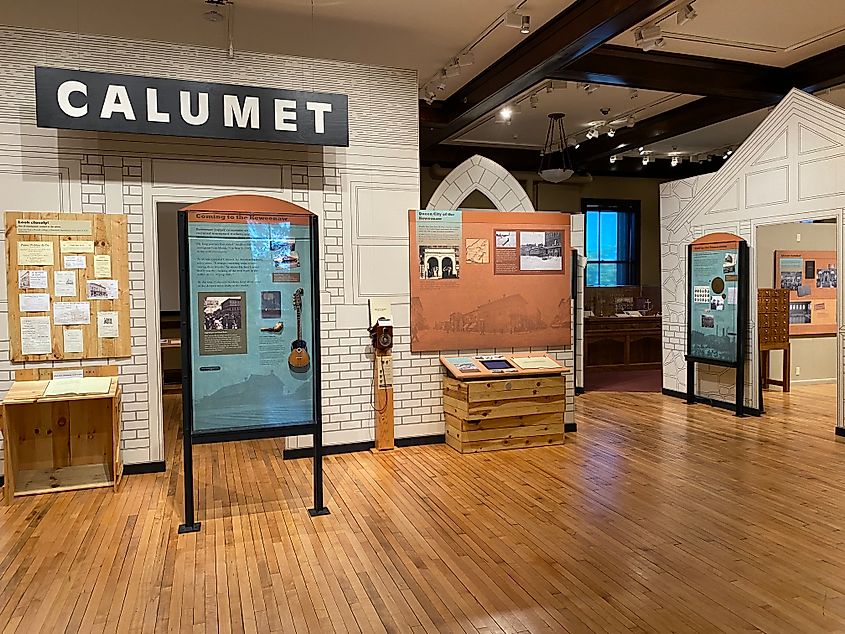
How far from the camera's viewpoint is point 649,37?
5.73 meters

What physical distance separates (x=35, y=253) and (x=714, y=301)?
22.7 ft

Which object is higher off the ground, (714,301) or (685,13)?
(685,13)

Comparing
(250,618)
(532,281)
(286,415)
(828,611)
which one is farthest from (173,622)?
(532,281)

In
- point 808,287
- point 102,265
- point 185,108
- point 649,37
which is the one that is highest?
point 649,37

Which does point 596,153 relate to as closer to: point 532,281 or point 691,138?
point 691,138

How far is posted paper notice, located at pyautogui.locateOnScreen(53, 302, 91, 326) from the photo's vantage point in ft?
17.5

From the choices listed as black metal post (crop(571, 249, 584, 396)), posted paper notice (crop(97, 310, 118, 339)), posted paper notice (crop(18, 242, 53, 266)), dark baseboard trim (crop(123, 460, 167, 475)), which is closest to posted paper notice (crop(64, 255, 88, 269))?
posted paper notice (crop(18, 242, 53, 266))

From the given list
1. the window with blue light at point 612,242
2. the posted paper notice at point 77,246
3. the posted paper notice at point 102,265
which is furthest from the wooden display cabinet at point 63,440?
the window with blue light at point 612,242

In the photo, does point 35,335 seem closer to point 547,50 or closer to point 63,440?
point 63,440

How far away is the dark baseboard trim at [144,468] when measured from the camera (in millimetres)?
5625

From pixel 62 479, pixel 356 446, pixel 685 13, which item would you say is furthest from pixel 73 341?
pixel 685 13

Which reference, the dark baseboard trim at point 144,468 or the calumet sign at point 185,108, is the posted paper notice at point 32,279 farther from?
the dark baseboard trim at point 144,468

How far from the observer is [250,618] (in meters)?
3.20

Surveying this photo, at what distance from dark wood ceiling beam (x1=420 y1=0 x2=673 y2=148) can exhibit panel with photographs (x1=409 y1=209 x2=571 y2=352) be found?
1411mm
